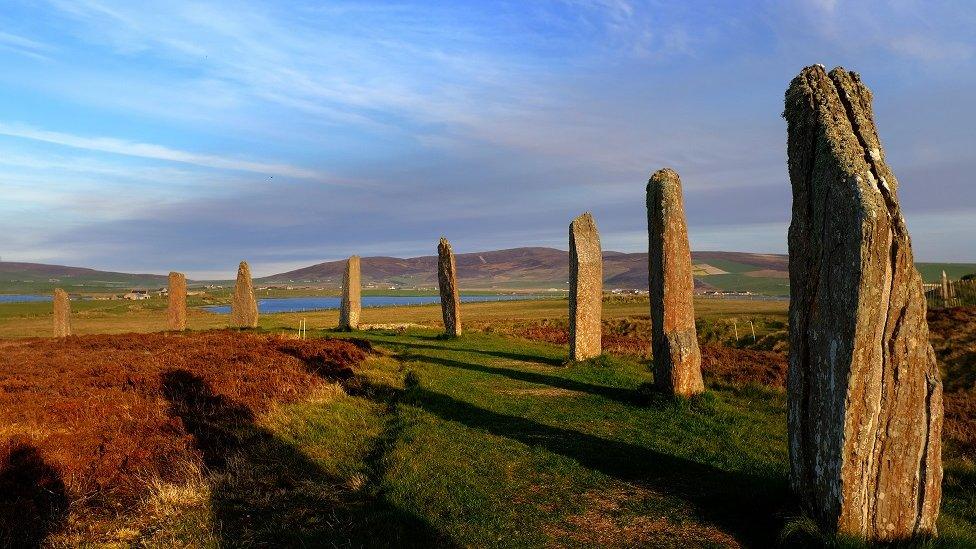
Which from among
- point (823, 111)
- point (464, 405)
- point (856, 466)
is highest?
point (823, 111)

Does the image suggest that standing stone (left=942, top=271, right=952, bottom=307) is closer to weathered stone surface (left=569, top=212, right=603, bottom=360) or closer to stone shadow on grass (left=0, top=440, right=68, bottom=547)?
weathered stone surface (left=569, top=212, right=603, bottom=360)

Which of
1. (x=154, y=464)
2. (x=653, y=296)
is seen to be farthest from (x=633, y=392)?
(x=154, y=464)

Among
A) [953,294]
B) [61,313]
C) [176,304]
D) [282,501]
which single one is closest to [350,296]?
[176,304]

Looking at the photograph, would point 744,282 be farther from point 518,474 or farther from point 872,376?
point 872,376

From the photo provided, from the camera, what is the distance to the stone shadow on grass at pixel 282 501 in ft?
20.5

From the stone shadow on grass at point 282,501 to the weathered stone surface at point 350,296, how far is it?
20953 millimetres

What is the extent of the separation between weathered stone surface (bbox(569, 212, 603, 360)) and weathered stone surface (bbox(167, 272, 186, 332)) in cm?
2104

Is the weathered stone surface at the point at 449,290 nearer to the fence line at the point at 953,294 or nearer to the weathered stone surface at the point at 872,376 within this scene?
the weathered stone surface at the point at 872,376

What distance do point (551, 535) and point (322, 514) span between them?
2707 millimetres

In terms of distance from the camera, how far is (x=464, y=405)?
41.6 ft

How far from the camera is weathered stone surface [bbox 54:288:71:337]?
1118 inches

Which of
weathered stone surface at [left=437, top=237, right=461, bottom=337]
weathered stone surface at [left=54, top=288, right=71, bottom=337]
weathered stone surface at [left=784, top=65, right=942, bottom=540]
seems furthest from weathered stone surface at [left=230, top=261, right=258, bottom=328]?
weathered stone surface at [left=784, top=65, right=942, bottom=540]

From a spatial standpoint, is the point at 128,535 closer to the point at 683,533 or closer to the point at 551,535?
the point at 551,535

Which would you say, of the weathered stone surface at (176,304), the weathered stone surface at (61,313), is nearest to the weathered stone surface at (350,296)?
the weathered stone surface at (176,304)
